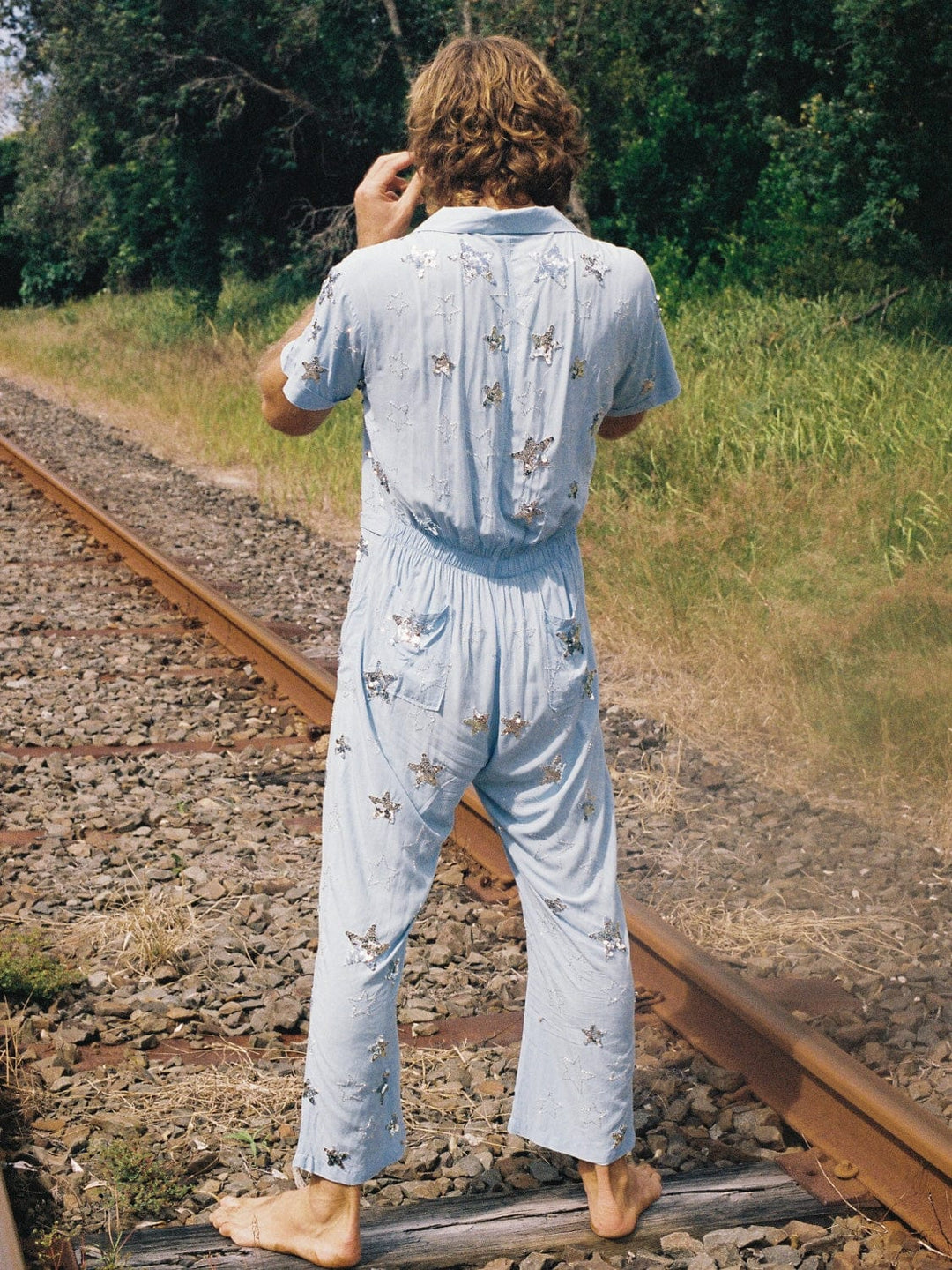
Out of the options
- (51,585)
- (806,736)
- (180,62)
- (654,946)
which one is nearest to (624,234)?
(180,62)

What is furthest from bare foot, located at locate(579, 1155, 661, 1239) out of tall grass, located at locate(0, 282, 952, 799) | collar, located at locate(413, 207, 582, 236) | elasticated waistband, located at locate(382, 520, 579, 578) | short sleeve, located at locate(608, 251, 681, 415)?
tall grass, located at locate(0, 282, 952, 799)

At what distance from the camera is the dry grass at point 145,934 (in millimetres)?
3641

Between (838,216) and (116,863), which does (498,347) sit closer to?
(116,863)

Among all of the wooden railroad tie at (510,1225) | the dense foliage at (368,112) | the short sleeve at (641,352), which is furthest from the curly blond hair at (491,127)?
the dense foliage at (368,112)

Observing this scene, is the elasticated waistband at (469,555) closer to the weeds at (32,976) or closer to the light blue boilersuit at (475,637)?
the light blue boilersuit at (475,637)

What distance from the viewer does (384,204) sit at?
91.0 inches

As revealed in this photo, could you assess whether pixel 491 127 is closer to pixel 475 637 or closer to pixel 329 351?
pixel 329 351

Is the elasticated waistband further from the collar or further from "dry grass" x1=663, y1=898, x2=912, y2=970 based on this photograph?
"dry grass" x1=663, y1=898, x2=912, y2=970

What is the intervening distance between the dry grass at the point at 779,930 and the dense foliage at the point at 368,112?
1046 centimetres

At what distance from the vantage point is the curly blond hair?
6.91 feet

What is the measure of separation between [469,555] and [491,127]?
66cm

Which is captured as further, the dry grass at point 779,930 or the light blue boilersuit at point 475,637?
the dry grass at point 779,930

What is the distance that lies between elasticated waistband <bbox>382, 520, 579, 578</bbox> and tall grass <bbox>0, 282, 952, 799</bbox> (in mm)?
2896

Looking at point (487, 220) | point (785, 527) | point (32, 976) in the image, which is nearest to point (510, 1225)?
point (32, 976)
